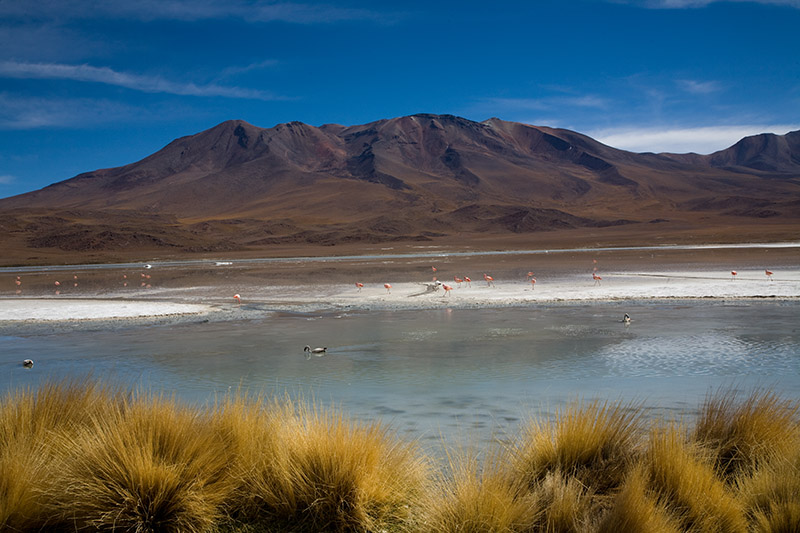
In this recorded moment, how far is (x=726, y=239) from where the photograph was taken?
57.7m

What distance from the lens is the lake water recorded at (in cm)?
774

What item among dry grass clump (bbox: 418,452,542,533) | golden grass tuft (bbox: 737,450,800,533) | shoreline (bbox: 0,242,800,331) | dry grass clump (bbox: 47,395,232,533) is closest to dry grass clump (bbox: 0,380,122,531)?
dry grass clump (bbox: 47,395,232,533)

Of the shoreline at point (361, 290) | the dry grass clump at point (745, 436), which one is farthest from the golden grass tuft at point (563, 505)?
the shoreline at point (361, 290)

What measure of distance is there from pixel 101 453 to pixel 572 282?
22.6 m

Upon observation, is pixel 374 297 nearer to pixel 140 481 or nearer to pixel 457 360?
pixel 457 360

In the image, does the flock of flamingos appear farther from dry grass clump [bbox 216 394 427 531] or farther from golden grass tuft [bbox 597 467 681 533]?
golden grass tuft [bbox 597 467 681 533]

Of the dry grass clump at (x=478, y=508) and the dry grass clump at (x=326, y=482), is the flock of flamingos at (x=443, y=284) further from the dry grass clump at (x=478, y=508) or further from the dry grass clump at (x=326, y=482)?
the dry grass clump at (x=478, y=508)

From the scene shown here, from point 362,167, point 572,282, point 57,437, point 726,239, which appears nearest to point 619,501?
point 57,437

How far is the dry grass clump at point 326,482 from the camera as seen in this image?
4.07m

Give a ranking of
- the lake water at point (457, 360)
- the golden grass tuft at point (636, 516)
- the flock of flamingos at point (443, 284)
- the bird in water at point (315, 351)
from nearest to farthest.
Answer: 1. the golden grass tuft at point (636, 516)
2. the lake water at point (457, 360)
3. the bird in water at point (315, 351)
4. the flock of flamingos at point (443, 284)

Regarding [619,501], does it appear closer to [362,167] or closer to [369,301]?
[369,301]

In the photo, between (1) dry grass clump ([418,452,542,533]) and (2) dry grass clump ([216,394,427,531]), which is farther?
(2) dry grass clump ([216,394,427,531])

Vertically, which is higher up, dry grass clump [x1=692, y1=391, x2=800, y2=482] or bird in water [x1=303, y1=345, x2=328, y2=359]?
dry grass clump [x1=692, y1=391, x2=800, y2=482]

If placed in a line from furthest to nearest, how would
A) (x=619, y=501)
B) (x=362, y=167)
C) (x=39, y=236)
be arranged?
(x=362, y=167)
(x=39, y=236)
(x=619, y=501)
